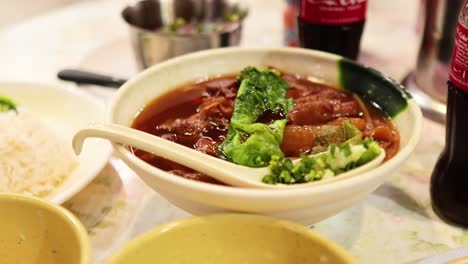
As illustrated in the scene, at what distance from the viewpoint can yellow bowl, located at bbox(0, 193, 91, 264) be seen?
946 millimetres

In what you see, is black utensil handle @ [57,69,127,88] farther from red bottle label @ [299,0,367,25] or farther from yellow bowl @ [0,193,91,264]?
yellow bowl @ [0,193,91,264]

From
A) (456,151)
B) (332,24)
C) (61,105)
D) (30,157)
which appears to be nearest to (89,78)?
(61,105)

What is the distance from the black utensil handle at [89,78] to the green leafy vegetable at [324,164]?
83 cm

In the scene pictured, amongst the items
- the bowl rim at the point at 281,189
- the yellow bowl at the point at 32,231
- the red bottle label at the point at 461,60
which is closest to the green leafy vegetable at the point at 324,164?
the bowl rim at the point at 281,189

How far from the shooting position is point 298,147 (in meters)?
1.17

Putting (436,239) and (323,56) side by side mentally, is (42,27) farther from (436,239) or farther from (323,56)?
(436,239)

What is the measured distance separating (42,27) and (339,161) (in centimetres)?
178

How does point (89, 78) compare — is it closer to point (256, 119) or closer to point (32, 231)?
point (256, 119)

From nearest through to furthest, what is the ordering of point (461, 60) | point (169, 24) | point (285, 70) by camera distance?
1. point (461, 60)
2. point (285, 70)
3. point (169, 24)

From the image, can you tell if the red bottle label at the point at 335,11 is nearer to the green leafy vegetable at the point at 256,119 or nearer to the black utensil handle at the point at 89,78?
the green leafy vegetable at the point at 256,119

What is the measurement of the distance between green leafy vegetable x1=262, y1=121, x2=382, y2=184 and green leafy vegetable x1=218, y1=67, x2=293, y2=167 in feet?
0.23

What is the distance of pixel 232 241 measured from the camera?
3.18 feet

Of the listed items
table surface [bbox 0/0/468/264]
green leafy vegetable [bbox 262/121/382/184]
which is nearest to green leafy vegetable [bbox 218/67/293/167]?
green leafy vegetable [bbox 262/121/382/184]

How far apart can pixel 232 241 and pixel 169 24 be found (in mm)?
1334
